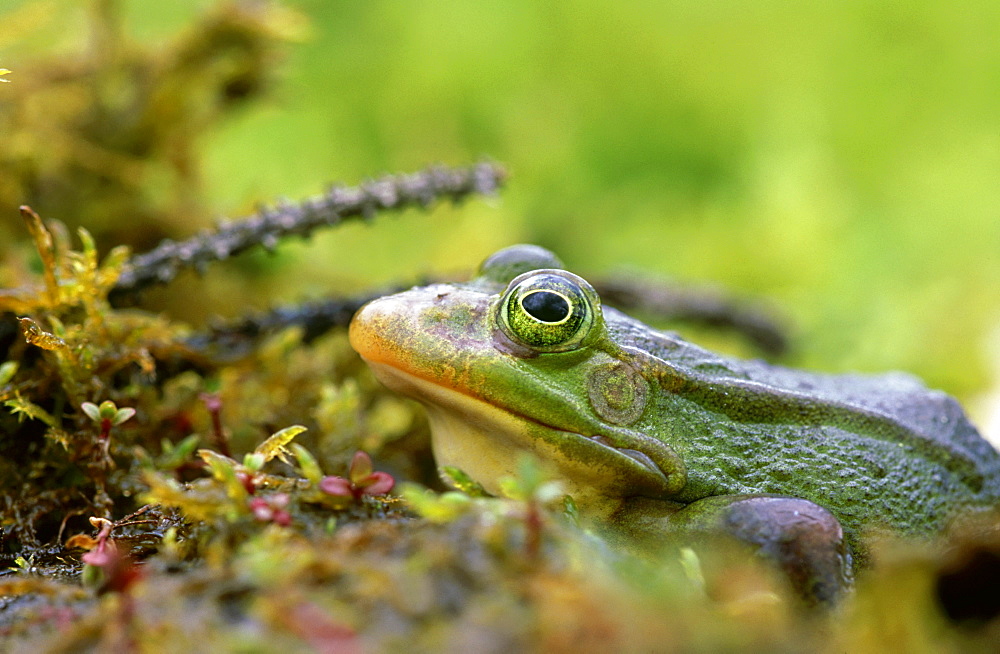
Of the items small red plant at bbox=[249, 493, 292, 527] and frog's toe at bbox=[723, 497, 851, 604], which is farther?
frog's toe at bbox=[723, 497, 851, 604]

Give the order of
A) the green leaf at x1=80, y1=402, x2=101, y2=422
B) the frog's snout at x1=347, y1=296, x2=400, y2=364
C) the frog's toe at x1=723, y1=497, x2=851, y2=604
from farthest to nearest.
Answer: the frog's snout at x1=347, y1=296, x2=400, y2=364 → the green leaf at x1=80, y1=402, x2=101, y2=422 → the frog's toe at x1=723, y1=497, x2=851, y2=604

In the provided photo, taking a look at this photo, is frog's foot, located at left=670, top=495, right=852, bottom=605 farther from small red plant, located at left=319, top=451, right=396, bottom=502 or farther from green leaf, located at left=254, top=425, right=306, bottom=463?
green leaf, located at left=254, top=425, right=306, bottom=463

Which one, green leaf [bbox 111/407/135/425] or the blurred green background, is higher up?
the blurred green background

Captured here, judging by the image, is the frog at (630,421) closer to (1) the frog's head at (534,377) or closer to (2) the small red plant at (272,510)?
(1) the frog's head at (534,377)


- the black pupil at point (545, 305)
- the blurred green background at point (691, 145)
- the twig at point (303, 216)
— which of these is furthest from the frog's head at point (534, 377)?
the blurred green background at point (691, 145)

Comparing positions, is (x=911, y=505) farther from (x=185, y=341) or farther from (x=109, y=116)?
(x=109, y=116)

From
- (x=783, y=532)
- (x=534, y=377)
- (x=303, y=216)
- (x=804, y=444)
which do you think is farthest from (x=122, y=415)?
(x=804, y=444)

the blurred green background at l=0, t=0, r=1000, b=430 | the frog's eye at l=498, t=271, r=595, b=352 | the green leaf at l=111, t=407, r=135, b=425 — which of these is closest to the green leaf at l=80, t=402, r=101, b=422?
the green leaf at l=111, t=407, r=135, b=425

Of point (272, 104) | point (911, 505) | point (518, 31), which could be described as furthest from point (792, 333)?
point (518, 31)

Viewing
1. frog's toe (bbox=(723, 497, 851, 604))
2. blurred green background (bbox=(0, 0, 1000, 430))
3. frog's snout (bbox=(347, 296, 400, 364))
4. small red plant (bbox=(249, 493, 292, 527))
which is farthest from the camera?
blurred green background (bbox=(0, 0, 1000, 430))
